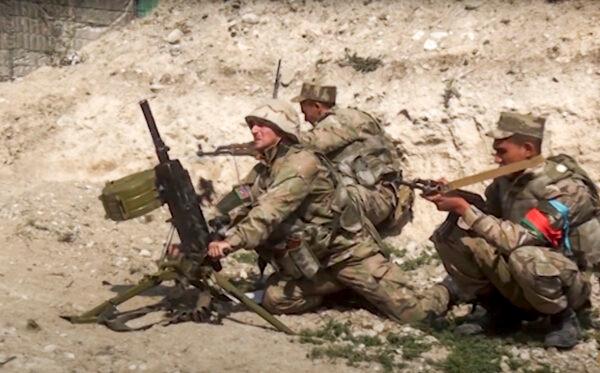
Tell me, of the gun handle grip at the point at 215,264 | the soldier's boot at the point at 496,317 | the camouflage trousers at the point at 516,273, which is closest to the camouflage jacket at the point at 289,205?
the gun handle grip at the point at 215,264

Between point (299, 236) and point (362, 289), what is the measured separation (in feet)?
1.96

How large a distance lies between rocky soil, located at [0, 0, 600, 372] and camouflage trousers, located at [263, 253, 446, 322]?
13 cm

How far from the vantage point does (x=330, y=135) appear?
7164 millimetres

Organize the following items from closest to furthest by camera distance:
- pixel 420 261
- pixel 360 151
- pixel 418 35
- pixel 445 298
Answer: pixel 445 298
pixel 420 261
pixel 360 151
pixel 418 35

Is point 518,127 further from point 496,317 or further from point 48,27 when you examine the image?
point 48,27

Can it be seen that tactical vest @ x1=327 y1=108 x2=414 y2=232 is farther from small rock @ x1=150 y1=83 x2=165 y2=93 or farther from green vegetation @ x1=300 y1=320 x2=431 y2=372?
small rock @ x1=150 y1=83 x2=165 y2=93

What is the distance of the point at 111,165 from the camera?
27.5 ft

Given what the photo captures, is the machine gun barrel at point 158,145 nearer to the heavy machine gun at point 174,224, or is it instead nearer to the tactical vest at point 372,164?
the heavy machine gun at point 174,224

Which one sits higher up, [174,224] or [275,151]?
[275,151]

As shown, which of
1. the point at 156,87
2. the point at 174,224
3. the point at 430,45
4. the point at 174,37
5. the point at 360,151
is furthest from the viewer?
the point at 174,37

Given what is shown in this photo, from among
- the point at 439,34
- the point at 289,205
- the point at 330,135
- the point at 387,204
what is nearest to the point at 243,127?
the point at 330,135

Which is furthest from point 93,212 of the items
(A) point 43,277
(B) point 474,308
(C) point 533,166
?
(C) point 533,166

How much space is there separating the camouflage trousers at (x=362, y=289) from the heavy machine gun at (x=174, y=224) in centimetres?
39

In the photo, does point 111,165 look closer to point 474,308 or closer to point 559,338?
point 474,308
